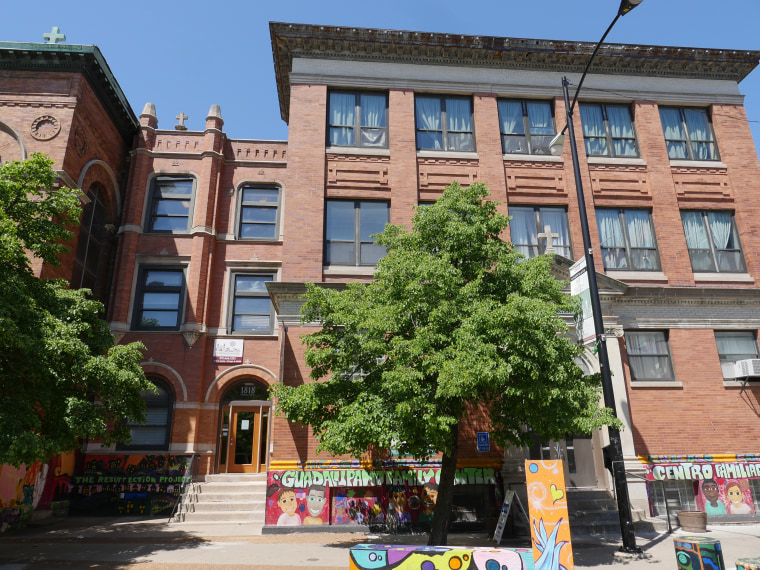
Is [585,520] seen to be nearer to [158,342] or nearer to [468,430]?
[468,430]

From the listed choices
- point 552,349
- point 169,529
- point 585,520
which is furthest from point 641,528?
point 169,529

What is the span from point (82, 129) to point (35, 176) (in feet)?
26.0

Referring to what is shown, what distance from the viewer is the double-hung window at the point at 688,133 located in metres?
18.4

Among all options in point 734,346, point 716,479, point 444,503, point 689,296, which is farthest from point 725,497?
point 444,503

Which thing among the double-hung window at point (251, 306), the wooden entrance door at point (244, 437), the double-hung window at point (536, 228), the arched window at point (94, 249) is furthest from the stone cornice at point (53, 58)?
the double-hung window at point (536, 228)

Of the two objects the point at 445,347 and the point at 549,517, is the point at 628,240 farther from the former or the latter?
the point at 549,517

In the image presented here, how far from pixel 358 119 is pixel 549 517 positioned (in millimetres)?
13966

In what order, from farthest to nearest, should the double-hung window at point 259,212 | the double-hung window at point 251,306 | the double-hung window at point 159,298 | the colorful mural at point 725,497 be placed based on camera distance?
the double-hung window at point 259,212 < the double-hung window at point 251,306 < the double-hung window at point 159,298 < the colorful mural at point 725,497

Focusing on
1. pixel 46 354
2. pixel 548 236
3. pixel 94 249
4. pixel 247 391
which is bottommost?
pixel 46 354

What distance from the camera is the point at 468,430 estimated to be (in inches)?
554

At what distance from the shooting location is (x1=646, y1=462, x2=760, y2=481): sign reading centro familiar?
1459 cm

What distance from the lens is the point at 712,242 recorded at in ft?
57.2

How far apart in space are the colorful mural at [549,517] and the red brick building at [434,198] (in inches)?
249

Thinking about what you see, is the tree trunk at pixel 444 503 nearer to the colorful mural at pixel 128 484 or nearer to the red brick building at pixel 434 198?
the red brick building at pixel 434 198
